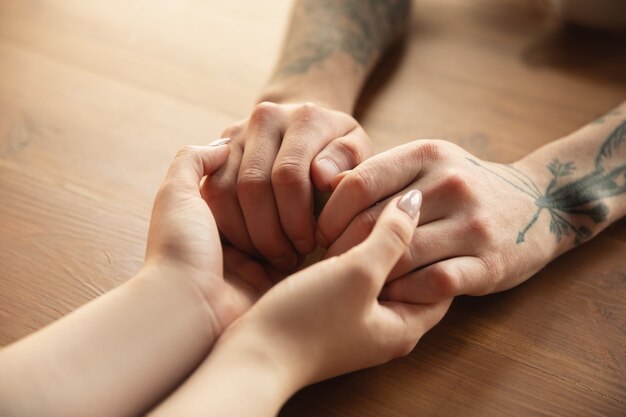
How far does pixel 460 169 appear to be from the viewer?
2.57 ft

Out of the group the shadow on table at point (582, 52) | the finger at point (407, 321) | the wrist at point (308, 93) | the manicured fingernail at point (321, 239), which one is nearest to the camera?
the finger at point (407, 321)

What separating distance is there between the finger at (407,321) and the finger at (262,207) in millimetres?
145

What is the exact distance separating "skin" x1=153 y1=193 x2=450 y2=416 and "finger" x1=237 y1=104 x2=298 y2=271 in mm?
140

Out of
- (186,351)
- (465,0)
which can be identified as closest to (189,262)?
(186,351)

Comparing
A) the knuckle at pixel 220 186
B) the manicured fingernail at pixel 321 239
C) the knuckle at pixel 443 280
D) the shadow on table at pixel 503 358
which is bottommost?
the shadow on table at pixel 503 358

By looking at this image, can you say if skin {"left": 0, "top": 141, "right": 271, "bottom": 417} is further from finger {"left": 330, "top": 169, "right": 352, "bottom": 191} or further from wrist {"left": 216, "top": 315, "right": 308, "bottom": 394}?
finger {"left": 330, "top": 169, "right": 352, "bottom": 191}

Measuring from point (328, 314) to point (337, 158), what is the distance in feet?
0.84

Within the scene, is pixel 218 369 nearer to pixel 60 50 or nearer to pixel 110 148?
pixel 110 148

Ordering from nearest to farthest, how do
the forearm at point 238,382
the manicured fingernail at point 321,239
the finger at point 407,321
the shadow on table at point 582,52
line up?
1. the forearm at point 238,382
2. the finger at point 407,321
3. the manicured fingernail at point 321,239
4. the shadow on table at point 582,52

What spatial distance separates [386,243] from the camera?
646 mm

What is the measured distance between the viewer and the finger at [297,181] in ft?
2.54

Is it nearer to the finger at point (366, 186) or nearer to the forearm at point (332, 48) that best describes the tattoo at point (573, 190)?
the finger at point (366, 186)

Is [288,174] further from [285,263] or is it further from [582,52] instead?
[582,52]

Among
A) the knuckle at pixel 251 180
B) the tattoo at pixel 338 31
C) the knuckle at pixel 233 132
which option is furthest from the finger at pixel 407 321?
the tattoo at pixel 338 31
